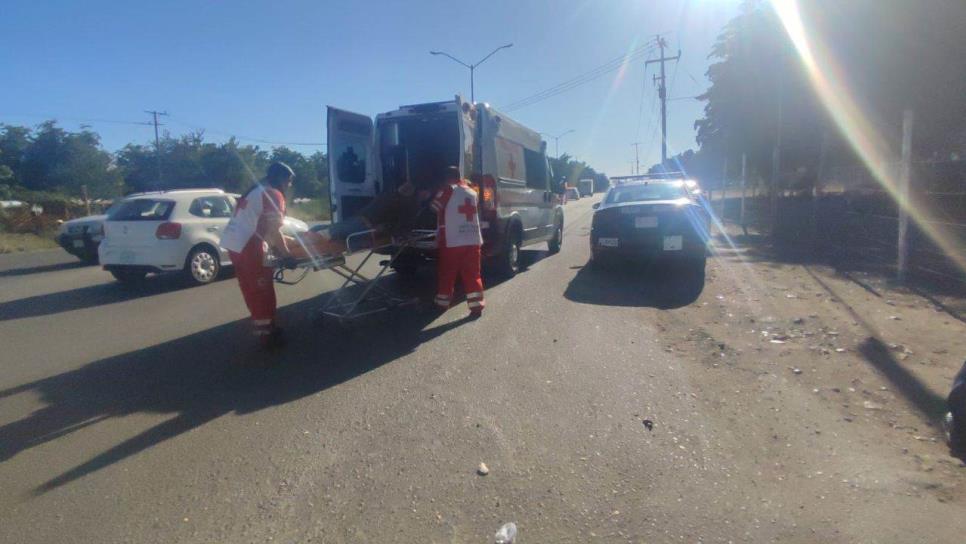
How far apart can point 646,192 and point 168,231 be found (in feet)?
26.0

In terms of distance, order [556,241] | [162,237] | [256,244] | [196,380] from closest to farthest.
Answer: [196,380] → [256,244] → [162,237] → [556,241]

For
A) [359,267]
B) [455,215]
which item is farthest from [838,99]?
[359,267]

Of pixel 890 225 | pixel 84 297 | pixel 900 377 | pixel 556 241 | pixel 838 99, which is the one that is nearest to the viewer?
pixel 900 377

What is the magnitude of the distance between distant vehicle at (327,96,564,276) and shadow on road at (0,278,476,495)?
2327 millimetres

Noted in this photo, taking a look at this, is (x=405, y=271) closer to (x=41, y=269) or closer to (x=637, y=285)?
(x=637, y=285)

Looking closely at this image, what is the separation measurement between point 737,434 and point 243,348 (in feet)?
15.3

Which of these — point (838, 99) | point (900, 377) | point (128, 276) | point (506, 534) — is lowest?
point (506, 534)

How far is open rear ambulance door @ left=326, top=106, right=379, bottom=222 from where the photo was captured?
8625 mm

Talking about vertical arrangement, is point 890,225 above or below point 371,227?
below

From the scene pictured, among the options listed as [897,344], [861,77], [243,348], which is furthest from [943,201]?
[243,348]

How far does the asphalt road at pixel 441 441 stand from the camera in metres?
3.07

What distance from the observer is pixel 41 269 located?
1534 cm

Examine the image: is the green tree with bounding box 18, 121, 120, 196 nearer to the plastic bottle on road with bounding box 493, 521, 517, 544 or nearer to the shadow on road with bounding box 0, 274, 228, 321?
the shadow on road with bounding box 0, 274, 228, 321

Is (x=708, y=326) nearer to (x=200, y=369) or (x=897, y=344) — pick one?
(x=897, y=344)
